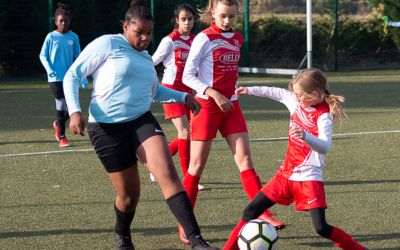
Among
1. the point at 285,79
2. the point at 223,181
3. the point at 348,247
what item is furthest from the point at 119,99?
the point at 285,79

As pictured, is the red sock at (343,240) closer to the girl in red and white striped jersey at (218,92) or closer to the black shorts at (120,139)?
the girl in red and white striped jersey at (218,92)

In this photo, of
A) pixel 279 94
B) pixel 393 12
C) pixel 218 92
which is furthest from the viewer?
pixel 393 12

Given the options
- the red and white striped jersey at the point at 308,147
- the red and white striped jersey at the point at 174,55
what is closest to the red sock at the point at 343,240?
the red and white striped jersey at the point at 308,147

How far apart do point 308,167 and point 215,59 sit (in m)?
1.59

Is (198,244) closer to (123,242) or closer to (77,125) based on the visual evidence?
(123,242)

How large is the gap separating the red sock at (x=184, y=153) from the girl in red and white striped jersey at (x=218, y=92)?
1.57 metres

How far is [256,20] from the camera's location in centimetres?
2739

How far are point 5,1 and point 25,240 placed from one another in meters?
18.5

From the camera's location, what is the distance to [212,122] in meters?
7.17

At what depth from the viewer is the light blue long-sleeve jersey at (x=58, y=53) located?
41.9 ft

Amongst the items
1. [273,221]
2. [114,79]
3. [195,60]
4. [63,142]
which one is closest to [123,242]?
[114,79]

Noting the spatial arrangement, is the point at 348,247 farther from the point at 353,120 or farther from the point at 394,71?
the point at 394,71

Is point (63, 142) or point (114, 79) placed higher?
point (114, 79)

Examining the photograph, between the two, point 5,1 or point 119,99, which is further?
point 5,1
